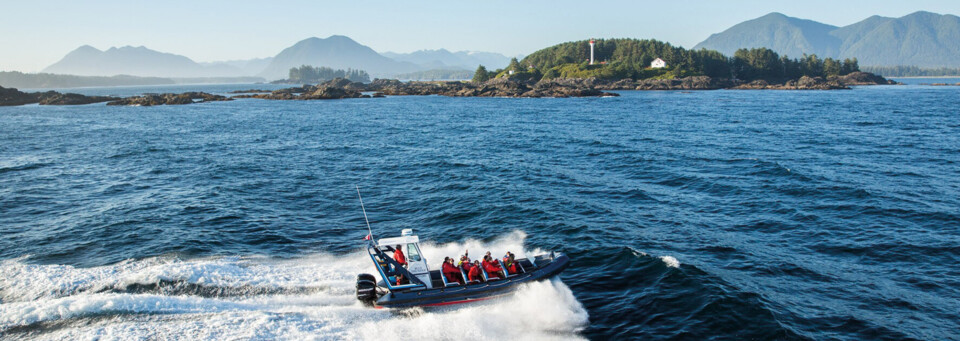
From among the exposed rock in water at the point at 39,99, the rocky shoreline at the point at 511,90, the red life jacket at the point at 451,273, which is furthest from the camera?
the rocky shoreline at the point at 511,90

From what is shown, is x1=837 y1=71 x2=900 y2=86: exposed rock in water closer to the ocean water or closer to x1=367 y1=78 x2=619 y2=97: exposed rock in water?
x1=367 y1=78 x2=619 y2=97: exposed rock in water

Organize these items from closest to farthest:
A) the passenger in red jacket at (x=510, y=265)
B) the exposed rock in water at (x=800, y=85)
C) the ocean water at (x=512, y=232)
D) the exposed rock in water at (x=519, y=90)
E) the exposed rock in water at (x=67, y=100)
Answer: the ocean water at (x=512, y=232) < the passenger in red jacket at (x=510, y=265) < the exposed rock in water at (x=67, y=100) < the exposed rock in water at (x=519, y=90) < the exposed rock in water at (x=800, y=85)

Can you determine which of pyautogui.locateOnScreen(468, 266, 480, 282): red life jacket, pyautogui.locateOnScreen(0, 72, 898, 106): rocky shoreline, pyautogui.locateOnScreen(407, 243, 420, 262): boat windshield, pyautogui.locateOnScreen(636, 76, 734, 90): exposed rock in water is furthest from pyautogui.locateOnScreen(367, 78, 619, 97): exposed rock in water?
pyautogui.locateOnScreen(468, 266, 480, 282): red life jacket

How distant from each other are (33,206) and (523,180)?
3107cm

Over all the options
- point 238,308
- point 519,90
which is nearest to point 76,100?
point 519,90

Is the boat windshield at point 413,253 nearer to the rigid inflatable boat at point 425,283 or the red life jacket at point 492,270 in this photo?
the rigid inflatable boat at point 425,283

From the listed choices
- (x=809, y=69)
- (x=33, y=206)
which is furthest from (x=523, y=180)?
(x=809, y=69)

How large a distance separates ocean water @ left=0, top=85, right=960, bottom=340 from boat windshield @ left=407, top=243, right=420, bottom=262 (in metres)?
2.49

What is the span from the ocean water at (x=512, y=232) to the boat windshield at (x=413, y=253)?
2.49 meters

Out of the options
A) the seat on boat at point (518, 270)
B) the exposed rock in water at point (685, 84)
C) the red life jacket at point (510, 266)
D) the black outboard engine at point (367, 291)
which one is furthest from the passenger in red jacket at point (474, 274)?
the exposed rock in water at point (685, 84)

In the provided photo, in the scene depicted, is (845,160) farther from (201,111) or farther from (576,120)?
(201,111)

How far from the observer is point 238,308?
57.1 feet

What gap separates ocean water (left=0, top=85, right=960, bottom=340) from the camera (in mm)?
16562

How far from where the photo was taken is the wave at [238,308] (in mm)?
15938
